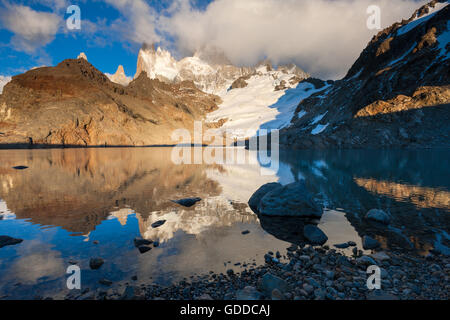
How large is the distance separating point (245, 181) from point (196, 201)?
7.38 meters

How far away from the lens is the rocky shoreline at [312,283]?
4.59m

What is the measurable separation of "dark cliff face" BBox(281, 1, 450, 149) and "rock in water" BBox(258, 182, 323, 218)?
216ft

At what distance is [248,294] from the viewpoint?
15.2 ft

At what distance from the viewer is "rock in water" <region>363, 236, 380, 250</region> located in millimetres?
6906

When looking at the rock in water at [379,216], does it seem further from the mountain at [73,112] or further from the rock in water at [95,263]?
the mountain at [73,112]

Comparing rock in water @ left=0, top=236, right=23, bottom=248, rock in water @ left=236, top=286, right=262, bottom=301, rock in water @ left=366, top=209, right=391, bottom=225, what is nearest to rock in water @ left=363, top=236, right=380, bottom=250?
rock in water @ left=366, top=209, right=391, bottom=225

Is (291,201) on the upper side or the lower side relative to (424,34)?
lower

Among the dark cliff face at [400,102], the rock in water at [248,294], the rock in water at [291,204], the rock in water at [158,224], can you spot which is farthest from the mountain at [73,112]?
the rock in water at [248,294]

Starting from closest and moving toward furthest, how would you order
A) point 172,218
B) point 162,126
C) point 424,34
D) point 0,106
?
1. point 172,218
2. point 424,34
3. point 0,106
4. point 162,126

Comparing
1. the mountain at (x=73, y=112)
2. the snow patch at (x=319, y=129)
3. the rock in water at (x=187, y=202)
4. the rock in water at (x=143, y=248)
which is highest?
the mountain at (x=73, y=112)

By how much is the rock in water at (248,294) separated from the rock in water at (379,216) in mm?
6835

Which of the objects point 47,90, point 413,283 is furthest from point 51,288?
point 47,90
